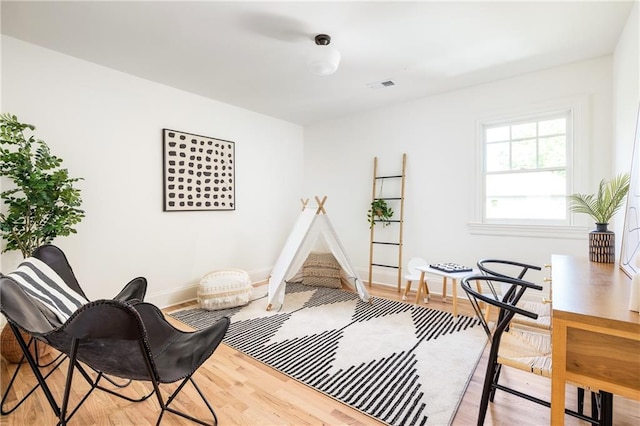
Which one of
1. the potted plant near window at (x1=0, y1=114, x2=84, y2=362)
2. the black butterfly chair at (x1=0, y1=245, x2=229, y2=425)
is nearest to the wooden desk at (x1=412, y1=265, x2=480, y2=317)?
the black butterfly chair at (x1=0, y1=245, x2=229, y2=425)

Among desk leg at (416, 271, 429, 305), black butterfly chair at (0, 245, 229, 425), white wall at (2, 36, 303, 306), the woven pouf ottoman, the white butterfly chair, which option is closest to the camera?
black butterfly chair at (0, 245, 229, 425)

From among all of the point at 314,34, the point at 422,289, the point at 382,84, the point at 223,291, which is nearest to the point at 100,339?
the point at 223,291

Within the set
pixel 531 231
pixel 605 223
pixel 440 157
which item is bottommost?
pixel 531 231

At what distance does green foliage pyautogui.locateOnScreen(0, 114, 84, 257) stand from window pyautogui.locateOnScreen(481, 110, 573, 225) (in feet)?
13.8

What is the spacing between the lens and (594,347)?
1.02 m

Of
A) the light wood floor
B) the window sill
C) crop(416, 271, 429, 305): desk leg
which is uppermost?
the window sill

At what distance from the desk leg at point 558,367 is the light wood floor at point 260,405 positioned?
72cm

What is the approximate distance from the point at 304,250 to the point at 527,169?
2.71 meters

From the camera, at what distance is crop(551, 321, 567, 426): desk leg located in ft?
3.43

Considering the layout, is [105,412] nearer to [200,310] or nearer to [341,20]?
[200,310]

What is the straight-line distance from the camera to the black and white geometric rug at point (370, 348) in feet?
6.06

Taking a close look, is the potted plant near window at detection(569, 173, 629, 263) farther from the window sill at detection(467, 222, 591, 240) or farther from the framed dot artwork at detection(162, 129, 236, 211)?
the framed dot artwork at detection(162, 129, 236, 211)

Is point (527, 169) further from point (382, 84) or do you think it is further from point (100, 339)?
point (100, 339)

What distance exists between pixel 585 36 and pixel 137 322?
3.82m
